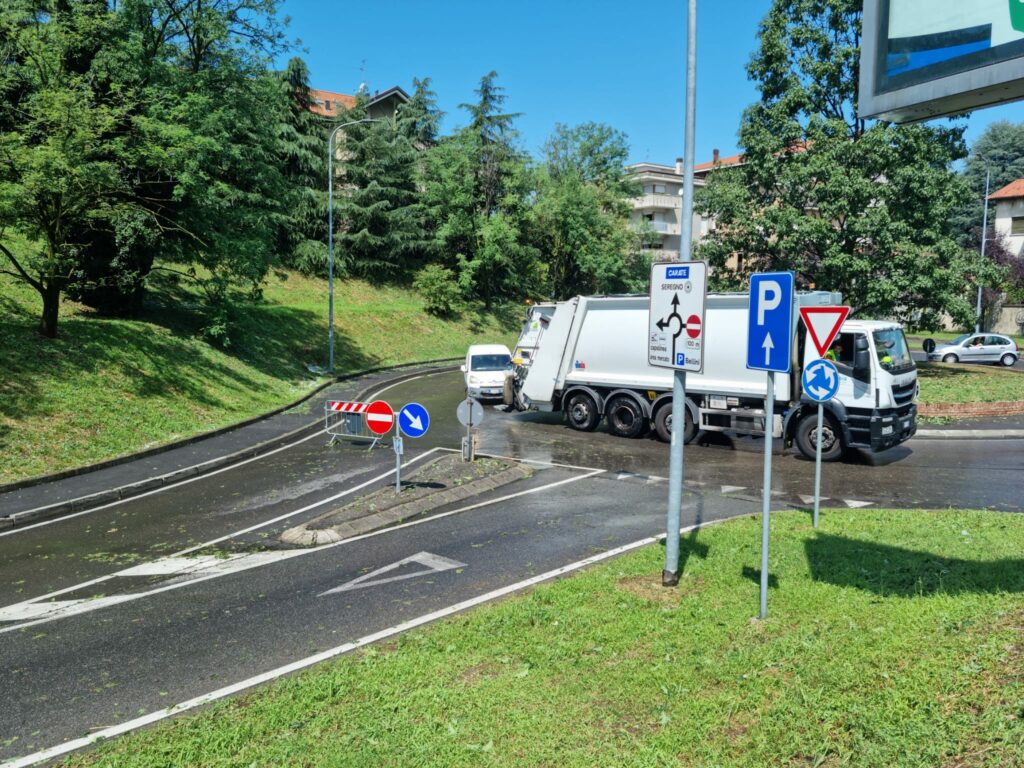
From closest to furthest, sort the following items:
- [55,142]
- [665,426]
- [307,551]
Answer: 1. [307,551]
2. [55,142]
3. [665,426]

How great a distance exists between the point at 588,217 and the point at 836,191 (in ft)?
92.7

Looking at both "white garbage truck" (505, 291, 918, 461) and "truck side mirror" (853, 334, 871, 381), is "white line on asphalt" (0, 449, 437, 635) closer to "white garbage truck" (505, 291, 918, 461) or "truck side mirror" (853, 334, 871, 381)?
"white garbage truck" (505, 291, 918, 461)

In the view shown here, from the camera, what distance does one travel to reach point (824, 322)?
9.36 meters

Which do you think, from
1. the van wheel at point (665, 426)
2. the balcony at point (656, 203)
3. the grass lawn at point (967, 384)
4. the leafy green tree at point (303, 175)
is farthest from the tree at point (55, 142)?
the balcony at point (656, 203)

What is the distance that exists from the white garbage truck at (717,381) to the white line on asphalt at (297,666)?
5.02 metres

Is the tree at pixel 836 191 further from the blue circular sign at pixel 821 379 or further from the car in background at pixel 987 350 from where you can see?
the blue circular sign at pixel 821 379

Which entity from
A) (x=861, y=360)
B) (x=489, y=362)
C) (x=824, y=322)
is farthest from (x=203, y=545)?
(x=489, y=362)

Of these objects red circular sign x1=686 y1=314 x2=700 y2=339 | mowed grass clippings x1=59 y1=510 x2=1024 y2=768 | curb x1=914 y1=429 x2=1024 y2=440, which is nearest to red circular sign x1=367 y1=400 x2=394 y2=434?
mowed grass clippings x1=59 y1=510 x2=1024 y2=768

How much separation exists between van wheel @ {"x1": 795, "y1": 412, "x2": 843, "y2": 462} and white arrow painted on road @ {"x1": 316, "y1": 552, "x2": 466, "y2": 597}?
365 inches

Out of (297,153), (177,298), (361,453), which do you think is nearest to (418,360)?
(177,298)

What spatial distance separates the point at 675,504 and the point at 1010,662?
3240mm

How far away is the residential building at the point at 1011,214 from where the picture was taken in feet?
200

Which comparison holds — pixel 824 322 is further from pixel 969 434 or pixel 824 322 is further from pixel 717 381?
pixel 969 434

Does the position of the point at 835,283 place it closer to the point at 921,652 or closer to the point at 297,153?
the point at 921,652
